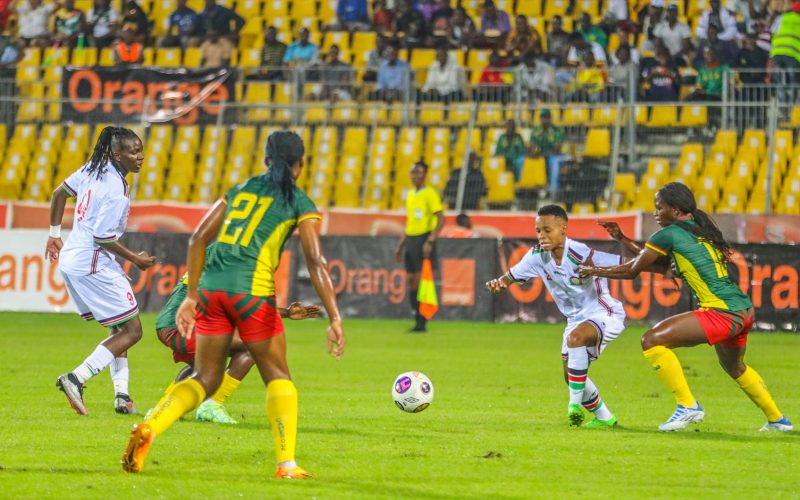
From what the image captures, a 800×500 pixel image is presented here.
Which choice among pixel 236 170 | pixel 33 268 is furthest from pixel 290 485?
pixel 236 170

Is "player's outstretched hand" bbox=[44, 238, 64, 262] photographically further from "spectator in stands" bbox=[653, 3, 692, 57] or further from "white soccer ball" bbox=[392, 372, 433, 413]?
"spectator in stands" bbox=[653, 3, 692, 57]

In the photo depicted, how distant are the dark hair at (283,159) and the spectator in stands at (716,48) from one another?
19666 millimetres

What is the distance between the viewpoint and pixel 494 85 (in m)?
26.1

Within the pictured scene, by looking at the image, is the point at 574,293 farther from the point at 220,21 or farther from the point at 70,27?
the point at 70,27

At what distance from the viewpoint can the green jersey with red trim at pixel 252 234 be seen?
26.0 feet

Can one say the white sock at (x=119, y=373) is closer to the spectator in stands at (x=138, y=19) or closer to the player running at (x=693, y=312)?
the player running at (x=693, y=312)

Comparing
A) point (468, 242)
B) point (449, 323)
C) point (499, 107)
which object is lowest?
point (449, 323)

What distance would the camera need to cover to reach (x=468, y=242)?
23562 millimetres

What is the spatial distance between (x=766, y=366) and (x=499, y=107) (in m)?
10.3

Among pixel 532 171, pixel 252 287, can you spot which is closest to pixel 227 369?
pixel 252 287

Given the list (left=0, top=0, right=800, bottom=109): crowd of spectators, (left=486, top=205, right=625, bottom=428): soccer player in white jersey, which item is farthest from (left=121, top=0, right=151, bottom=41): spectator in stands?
(left=486, top=205, right=625, bottom=428): soccer player in white jersey

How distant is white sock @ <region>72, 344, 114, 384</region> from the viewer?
36.2ft

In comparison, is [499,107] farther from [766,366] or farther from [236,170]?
[766,366]

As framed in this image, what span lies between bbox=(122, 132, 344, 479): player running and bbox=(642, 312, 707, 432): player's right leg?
3.53 metres
